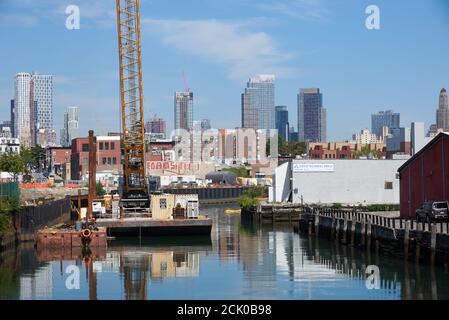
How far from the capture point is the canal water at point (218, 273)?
36.1 metres

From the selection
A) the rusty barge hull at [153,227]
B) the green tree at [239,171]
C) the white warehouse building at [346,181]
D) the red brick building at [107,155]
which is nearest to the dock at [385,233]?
the rusty barge hull at [153,227]

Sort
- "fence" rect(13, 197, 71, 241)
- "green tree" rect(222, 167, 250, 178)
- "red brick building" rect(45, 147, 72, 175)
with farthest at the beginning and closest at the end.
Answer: "red brick building" rect(45, 147, 72, 175) < "green tree" rect(222, 167, 250, 178) < "fence" rect(13, 197, 71, 241)

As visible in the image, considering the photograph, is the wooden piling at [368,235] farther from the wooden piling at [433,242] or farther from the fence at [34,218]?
the fence at [34,218]

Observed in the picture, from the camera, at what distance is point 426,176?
189ft

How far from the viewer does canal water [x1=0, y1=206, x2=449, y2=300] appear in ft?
118

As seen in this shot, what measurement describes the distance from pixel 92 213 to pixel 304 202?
1047 inches

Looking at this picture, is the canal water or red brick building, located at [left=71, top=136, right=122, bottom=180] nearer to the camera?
the canal water

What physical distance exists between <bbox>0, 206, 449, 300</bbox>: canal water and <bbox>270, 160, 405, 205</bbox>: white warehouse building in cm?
2744

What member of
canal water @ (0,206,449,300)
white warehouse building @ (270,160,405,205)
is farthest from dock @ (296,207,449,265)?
white warehouse building @ (270,160,405,205)

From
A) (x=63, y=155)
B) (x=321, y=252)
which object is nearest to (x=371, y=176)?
(x=321, y=252)

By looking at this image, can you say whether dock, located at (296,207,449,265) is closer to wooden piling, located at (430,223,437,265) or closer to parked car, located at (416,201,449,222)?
wooden piling, located at (430,223,437,265)

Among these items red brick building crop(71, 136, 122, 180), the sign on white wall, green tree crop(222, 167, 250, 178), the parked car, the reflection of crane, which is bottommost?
Answer: the reflection of crane

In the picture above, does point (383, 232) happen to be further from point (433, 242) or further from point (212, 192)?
point (212, 192)
